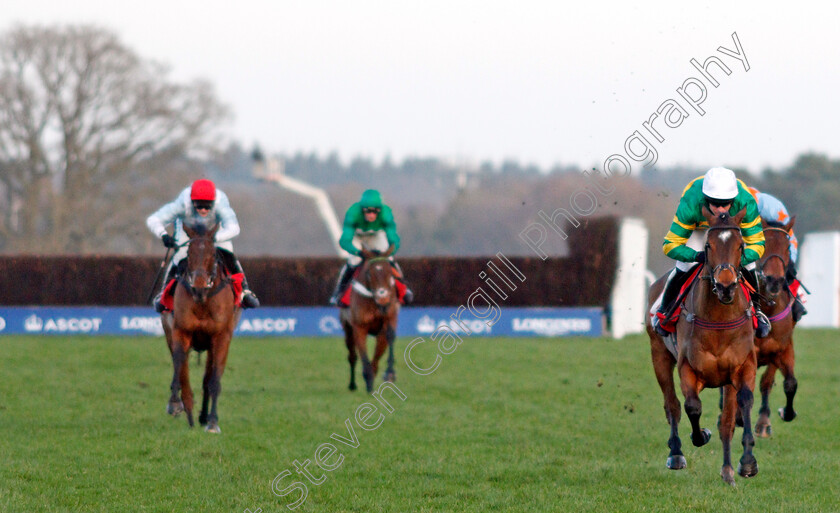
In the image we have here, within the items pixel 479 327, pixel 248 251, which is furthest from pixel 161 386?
pixel 248 251

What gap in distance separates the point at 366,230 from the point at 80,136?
20940mm

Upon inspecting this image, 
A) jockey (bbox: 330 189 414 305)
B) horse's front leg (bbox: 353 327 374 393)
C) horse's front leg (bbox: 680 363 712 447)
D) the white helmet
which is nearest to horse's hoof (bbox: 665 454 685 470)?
horse's front leg (bbox: 680 363 712 447)

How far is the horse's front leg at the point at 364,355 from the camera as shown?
11107 millimetres

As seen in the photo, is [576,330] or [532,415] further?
[576,330]

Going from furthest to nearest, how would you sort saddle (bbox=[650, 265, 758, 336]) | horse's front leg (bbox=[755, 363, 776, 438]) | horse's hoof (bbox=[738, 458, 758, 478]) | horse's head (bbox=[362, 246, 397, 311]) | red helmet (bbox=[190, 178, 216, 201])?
horse's head (bbox=[362, 246, 397, 311])
red helmet (bbox=[190, 178, 216, 201])
horse's front leg (bbox=[755, 363, 776, 438])
saddle (bbox=[650, 265, 758, 336])
horse's hoof (bbox=[738, 458, 758, 478])

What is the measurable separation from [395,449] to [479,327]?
1286 cm

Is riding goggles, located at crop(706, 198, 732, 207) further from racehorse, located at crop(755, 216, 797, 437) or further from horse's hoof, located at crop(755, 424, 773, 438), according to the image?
horse's hoof, located at crop(755, 424, 773, 438)

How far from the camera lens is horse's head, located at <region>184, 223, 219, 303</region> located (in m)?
8.05

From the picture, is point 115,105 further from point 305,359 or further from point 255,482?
point 255,482

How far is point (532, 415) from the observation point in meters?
9.67

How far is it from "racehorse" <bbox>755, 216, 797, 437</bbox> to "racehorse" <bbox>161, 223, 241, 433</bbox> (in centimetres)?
453

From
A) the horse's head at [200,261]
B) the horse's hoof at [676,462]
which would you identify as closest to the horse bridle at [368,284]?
the horse's head at [200,261]

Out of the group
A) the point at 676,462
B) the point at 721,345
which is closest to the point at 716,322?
the point at 721,345

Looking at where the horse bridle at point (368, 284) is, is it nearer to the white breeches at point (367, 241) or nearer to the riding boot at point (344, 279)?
the white breeches at point (367, 241)
